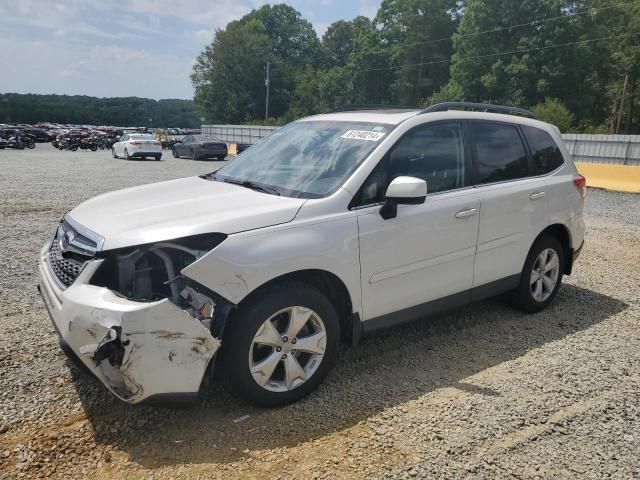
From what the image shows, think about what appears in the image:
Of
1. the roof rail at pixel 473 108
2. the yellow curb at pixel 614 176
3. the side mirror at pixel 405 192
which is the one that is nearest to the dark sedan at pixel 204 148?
the yellow curb at pixel 614 176

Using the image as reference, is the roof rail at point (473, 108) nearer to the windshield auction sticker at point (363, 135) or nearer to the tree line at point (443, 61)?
the windshield auction sticker at point (363, 135)

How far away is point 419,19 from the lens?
63.7m

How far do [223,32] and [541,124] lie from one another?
76.9m

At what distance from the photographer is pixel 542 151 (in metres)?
4.77

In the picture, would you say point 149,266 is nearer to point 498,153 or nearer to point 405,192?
point 405,192

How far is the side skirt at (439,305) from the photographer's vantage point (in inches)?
138

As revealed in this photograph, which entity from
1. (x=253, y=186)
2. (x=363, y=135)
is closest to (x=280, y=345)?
(x=253, y=186)

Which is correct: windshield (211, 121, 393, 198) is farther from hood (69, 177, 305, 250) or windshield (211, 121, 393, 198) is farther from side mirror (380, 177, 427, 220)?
side mirror (380, 177, 427, 220)

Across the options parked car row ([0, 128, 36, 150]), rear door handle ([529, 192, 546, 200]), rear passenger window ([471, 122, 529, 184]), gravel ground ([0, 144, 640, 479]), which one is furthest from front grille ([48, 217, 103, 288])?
parked car row ([0, 128, 36, 150])

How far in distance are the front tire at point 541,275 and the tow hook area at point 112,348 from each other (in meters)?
3.47

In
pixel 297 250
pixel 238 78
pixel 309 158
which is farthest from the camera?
pixel 238 78

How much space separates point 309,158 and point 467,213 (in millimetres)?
1281

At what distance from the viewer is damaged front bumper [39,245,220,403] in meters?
2.55

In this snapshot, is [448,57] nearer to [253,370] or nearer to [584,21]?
[584,21]
